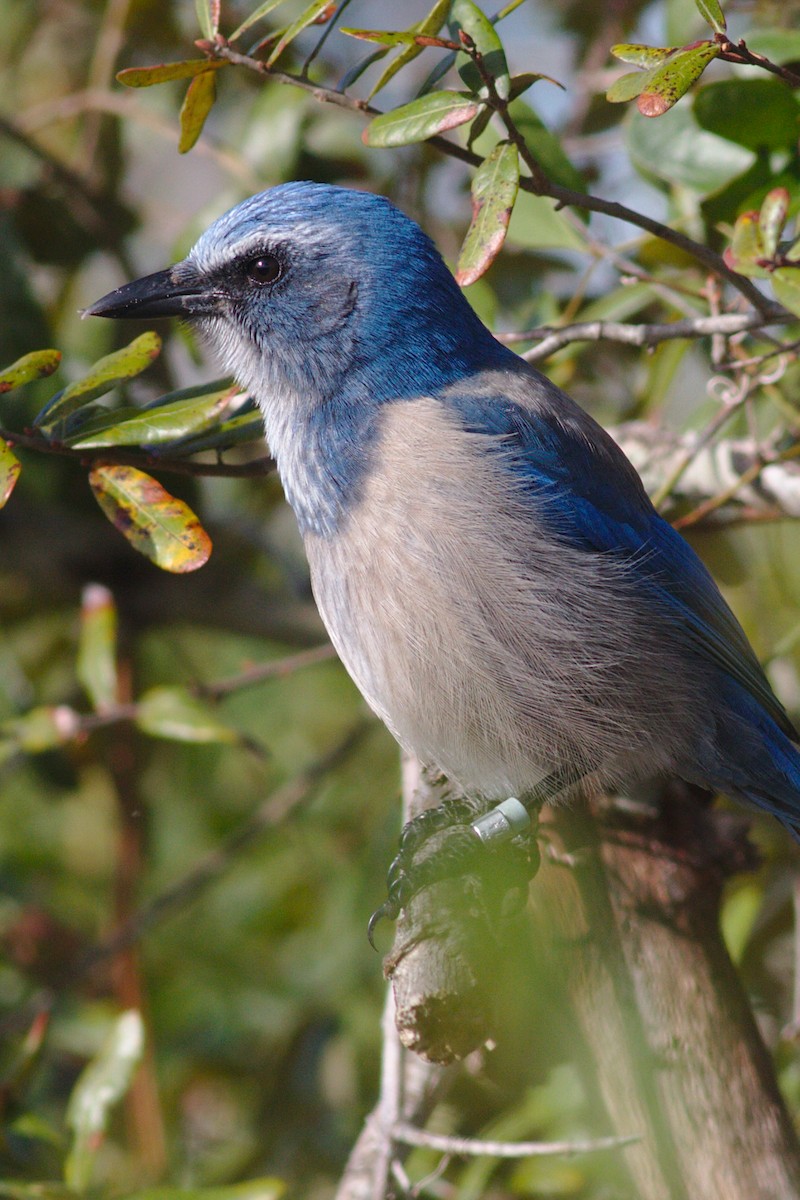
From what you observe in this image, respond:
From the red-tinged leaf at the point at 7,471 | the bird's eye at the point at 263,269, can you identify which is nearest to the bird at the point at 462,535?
the bird's eye at the point at 263,269

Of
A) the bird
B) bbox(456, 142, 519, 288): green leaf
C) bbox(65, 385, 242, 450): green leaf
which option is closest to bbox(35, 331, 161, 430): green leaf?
bbox(65, 385, 242, 450): green leaf

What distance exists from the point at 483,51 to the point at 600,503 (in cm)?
110

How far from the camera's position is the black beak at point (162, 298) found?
316cm

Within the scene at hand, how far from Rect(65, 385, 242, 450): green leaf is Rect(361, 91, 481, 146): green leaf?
67 cm

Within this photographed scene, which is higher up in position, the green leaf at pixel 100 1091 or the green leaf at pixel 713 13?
the green leaf at pixel 713 13

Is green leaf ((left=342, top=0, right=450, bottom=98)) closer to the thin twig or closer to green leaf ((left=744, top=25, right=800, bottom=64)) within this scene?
green leaf ((left=744, top=25, right=800, bottom=64))

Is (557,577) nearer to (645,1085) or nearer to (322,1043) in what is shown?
(645,1085)

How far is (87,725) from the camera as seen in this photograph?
3691 millimetres

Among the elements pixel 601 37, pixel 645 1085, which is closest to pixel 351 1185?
pixel 645 1085

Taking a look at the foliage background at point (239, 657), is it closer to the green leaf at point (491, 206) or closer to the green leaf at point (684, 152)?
the green leaf at point (684, 152)

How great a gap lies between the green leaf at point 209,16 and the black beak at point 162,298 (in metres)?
0.70

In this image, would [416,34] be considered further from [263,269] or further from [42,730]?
[42,730]

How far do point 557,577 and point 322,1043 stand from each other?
2.08m

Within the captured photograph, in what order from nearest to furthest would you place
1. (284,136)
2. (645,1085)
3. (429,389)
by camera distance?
1. (645,1085)
2. (429,389)
3. (284,136)
